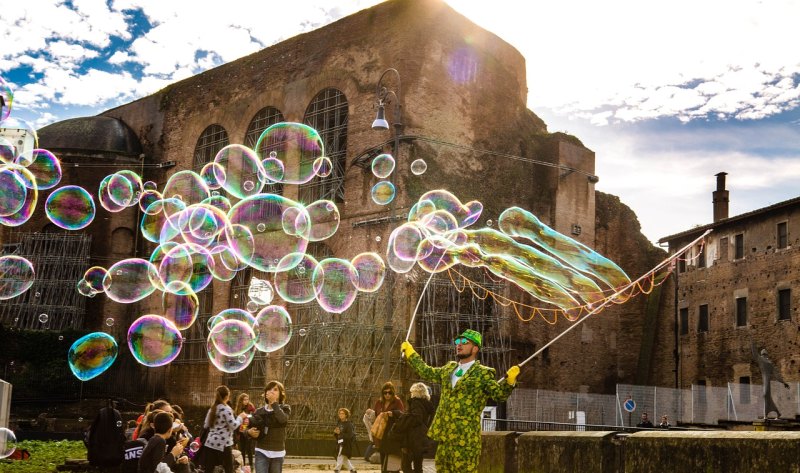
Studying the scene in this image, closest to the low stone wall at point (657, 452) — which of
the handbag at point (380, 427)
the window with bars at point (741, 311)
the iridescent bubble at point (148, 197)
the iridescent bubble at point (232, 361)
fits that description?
the handbag at point (380, 427)

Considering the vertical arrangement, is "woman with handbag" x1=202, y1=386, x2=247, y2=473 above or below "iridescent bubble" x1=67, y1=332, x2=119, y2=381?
below

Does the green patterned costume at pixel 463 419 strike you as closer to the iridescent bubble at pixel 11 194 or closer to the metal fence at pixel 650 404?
the iridescent bubble at pixel 11 194

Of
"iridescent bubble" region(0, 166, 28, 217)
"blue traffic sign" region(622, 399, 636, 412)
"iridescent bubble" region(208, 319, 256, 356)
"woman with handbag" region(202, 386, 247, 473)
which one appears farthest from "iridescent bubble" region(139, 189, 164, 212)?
"woman with handbag" region(202, 386, 247, 473)

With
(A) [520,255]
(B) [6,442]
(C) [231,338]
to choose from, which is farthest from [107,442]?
(A) [520,255]

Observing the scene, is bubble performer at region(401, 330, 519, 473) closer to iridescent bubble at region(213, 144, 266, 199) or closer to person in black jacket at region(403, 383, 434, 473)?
person in black jacket at region(403, 383, 434, 473)

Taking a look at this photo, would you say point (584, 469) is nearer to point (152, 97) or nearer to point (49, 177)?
point (49, 177)

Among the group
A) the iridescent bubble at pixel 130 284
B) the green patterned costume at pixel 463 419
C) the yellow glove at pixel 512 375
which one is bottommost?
the green patterned costume at pixel 463 419

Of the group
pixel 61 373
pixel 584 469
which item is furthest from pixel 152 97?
pixel 584 469

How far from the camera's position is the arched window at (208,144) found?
31141 millimetres

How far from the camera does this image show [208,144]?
1242 inches

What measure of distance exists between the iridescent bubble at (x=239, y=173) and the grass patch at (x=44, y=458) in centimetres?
636

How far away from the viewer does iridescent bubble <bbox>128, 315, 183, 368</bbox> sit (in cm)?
1303

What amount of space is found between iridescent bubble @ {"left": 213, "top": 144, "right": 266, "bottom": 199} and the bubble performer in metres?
11.8

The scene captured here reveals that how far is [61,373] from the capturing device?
29094 mm
